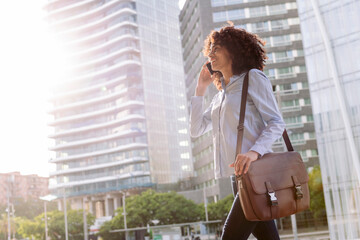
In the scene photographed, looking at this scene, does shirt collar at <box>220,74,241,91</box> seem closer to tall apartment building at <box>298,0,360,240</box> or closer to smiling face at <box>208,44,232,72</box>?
smiling face at <box>208,44,232,72</box>

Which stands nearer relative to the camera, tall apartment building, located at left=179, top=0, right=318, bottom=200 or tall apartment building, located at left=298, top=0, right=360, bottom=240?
tall apartment building, located at left=298, top=0, right=360, bottom=240

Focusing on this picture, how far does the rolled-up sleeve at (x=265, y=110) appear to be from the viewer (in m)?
1.32

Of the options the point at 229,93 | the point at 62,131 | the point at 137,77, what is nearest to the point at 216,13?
the point at 137,77

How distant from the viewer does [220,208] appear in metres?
34.8

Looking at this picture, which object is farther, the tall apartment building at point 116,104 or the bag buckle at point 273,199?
the tall apartment building at point 116,104

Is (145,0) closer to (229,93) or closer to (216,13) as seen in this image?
(216,13)

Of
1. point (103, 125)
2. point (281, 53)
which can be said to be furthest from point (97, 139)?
point (281, 53)

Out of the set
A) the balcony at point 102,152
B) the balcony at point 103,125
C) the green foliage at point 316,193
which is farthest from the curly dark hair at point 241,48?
the balcony at point 103,125

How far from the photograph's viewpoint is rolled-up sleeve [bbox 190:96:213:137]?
5.44ft

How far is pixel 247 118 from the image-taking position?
1.40 metres

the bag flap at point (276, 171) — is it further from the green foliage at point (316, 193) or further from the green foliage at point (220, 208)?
the green foliage at point (220, 208)

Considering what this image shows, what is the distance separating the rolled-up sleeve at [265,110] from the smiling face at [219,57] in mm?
127

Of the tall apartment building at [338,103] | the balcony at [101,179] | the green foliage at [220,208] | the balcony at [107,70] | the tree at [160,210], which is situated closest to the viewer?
the tall apartment building at [338,103]

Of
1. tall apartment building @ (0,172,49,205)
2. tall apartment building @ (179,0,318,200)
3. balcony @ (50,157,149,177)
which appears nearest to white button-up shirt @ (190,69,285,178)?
tall apartment building @ (179,0,318,200)
